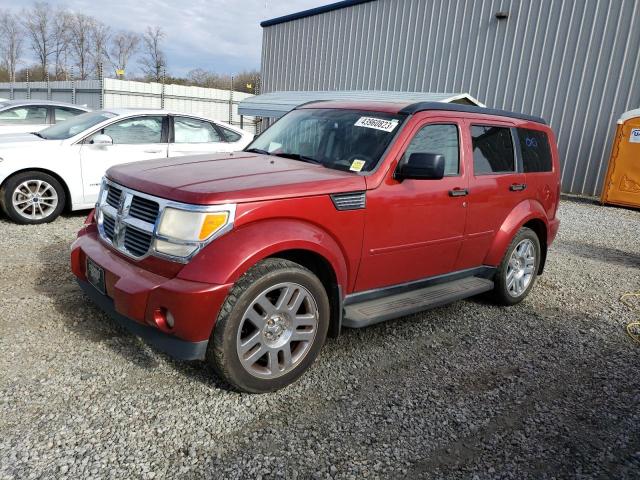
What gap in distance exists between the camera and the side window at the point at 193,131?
774cm

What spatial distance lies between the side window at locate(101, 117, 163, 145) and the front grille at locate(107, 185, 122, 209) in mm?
4024

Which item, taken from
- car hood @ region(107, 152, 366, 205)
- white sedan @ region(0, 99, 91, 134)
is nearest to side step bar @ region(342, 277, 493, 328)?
car hood @ region(107, 152, 366, 205)

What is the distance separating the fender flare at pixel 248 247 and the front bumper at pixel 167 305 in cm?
7

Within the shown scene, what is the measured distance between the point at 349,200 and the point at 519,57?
43.8 feet

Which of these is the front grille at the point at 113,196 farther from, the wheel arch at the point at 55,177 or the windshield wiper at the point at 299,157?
the wheel arch at the point at 55,177

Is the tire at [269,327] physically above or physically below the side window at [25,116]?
below

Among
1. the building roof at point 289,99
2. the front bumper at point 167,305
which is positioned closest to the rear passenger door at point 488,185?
the front bumper at point 167,305

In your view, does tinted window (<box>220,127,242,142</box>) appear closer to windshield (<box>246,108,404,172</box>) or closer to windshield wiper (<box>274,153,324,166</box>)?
windshield (<box>246,108,404,172</box>)

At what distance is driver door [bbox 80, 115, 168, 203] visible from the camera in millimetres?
6891

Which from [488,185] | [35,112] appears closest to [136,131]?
[35,112]

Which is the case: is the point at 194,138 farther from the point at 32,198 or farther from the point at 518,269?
the point at 518,269

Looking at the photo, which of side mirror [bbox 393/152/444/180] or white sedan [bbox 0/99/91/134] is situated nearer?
side mirror [bbox 393/152/444/180]

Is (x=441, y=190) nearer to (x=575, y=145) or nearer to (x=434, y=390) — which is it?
(x=434, y=390)

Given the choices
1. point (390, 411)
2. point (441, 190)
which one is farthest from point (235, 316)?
point (441, 190)
